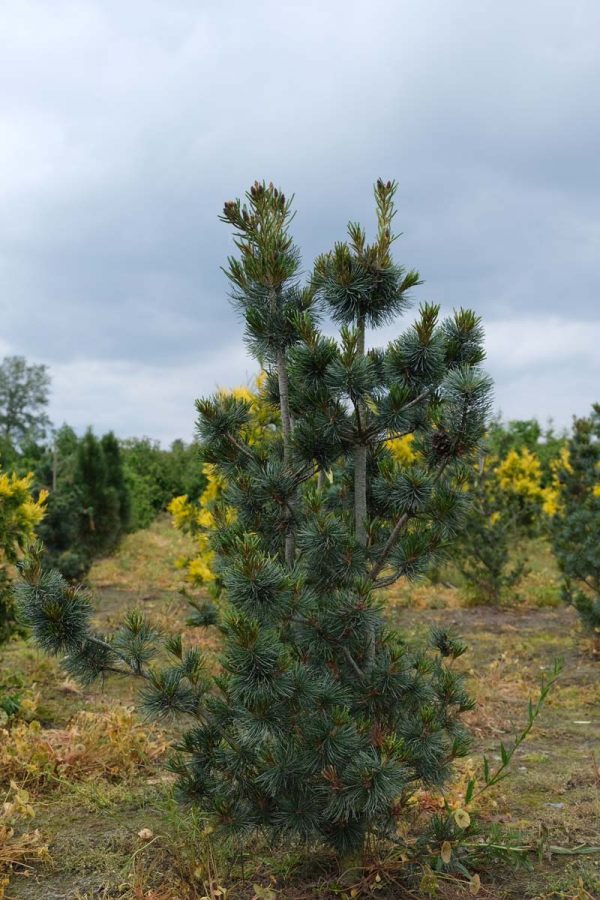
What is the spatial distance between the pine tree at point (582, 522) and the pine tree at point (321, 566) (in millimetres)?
5089

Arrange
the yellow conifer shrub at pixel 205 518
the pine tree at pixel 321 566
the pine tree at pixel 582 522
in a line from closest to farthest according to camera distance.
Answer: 1. the pine tree at pixel 321 566
2. the yellow conifer shrub at pixel 205 518
3. the pine tree at pixel 582 522

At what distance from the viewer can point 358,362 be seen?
2777mm

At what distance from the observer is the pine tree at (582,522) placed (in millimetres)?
7777

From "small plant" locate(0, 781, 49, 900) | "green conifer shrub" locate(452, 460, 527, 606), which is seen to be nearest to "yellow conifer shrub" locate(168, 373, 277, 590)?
"small plant" locate(0, 781, 49, 900)

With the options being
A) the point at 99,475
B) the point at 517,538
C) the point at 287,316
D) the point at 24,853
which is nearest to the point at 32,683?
the point at 24,853

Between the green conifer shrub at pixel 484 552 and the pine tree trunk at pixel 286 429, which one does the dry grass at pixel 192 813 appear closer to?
A: the pine tree trunk at pixel 286 429

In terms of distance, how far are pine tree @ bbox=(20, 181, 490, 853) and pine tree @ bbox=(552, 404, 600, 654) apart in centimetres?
509

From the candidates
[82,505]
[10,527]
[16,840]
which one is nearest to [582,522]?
[10,527]

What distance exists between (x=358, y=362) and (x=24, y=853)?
250 cm

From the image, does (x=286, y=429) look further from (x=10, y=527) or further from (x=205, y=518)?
(x=205, y=518)

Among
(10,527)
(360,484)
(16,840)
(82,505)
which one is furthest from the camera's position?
(82,505)

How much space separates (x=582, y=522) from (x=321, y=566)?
605cm

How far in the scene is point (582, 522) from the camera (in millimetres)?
8219

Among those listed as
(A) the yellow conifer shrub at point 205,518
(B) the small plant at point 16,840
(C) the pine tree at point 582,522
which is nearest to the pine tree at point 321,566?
(B) the small plant at point 16,840
